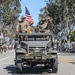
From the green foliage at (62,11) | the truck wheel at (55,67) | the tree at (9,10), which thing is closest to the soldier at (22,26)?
the truck wheel at (55,67)

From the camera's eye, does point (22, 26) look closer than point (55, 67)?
No

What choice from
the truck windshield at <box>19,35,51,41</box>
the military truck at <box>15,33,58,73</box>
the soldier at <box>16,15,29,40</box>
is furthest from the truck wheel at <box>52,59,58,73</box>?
the soldier at <box>16,15,29,40</box>

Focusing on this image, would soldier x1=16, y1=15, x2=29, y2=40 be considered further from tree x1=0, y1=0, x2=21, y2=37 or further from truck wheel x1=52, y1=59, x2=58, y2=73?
tree x1=0, y1=0, x2=21, y2=37

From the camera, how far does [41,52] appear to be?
18312mm

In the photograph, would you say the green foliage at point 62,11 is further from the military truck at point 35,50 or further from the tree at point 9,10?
the military truck at point 35,50

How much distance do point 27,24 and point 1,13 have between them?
58.0m

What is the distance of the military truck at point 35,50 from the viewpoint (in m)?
17.9

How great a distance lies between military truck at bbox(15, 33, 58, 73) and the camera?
58.8ft

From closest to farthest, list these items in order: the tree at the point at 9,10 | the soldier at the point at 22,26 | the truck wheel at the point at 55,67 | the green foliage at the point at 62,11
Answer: the truck wheel at the point at 55,67 → the soldier at the point at 22,26 → the tree at the point at 9,10 → the green foliage at the point at 62,11

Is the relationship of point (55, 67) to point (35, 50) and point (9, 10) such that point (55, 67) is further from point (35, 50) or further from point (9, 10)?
point (9, 10)

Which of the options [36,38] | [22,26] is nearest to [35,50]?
[36,38]

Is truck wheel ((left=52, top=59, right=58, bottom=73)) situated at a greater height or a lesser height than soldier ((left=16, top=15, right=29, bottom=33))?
lesser

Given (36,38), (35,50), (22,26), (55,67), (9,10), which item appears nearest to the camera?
(55,67)

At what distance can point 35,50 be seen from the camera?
18594 mm
